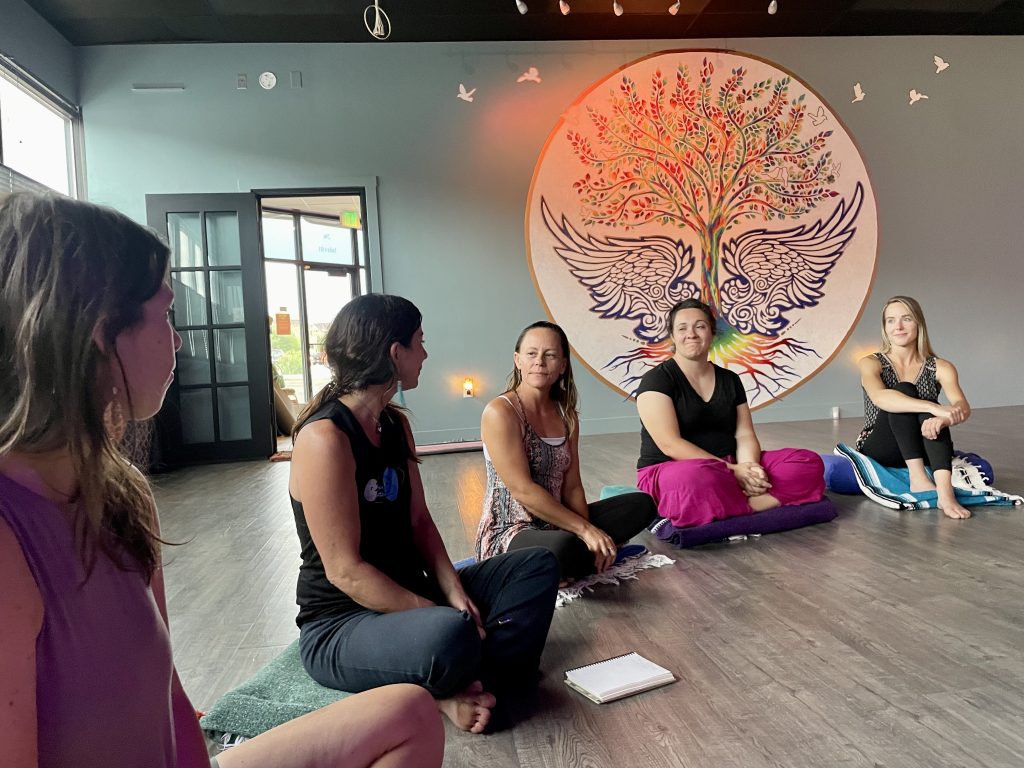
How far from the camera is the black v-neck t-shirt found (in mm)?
3119

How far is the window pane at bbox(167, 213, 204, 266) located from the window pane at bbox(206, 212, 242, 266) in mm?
91

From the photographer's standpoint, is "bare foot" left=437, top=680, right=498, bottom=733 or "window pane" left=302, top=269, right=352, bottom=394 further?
"window pane" left=302, top=269, right=352, bottom=394

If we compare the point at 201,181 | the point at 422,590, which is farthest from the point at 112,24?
the point at 422,590

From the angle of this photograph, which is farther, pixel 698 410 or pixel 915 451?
pixel 915 451

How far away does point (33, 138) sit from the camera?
507 cm

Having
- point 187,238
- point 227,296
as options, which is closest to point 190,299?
point 227,296

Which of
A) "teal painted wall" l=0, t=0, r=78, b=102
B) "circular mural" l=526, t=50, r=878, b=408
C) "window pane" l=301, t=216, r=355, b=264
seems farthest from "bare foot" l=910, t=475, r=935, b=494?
"window pane" l=301, t=216, r=355, b=264

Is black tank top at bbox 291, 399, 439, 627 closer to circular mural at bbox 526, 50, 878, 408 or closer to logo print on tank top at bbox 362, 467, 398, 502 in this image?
logo print on tank top at bbox 362, 467, 398, 502

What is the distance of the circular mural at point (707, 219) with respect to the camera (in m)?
6.25

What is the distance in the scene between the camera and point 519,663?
1.70m

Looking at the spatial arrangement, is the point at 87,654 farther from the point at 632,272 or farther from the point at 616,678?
the point at 632,272

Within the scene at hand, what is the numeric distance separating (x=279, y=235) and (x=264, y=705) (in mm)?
8175

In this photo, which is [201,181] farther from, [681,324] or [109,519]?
[109,519]

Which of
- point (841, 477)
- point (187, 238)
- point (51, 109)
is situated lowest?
point (841, 477)
